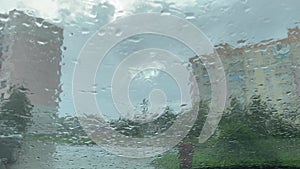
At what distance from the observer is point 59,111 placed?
55.8 inches

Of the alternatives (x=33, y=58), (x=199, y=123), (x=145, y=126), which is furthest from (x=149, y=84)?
(x=33, y=58)

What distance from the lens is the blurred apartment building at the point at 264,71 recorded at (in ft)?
5.07

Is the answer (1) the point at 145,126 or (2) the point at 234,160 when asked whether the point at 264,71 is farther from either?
(1) the point at 145,126

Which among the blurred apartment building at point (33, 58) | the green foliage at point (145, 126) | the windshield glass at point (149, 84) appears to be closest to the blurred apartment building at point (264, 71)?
the windshield glass at point (149, 84)

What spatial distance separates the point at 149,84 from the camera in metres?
1.53

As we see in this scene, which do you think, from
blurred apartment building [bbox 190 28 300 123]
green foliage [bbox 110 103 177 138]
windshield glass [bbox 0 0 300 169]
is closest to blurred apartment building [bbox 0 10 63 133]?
windshield glass [bbox 0 0 300 169]

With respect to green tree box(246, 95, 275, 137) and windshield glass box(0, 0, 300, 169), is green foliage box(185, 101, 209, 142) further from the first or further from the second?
green tree box(246, 95, 275, 137)

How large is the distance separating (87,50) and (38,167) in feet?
1.81

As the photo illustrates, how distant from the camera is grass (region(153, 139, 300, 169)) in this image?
1708mm

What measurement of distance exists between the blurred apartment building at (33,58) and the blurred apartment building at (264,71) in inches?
22.7

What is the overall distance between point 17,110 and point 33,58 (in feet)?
0.67

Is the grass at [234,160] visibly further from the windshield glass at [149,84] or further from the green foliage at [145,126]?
the green foliage at [145,126]

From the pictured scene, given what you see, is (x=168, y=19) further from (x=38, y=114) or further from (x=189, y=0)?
(x=38, y=114)

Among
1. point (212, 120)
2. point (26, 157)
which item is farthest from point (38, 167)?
point (212, 120)
